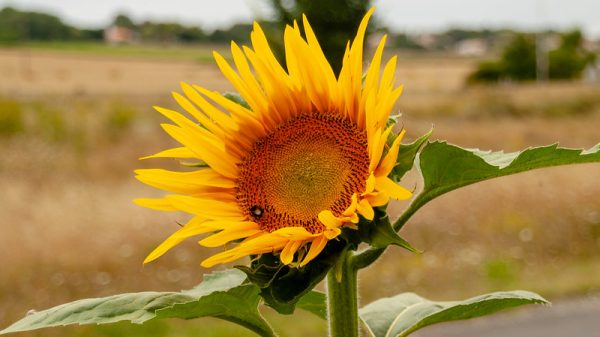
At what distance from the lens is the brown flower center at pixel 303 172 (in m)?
0.73

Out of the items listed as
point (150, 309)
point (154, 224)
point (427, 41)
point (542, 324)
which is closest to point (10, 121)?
point (154, 224)

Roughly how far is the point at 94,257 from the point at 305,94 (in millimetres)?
7643

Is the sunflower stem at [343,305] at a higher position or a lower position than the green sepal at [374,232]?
lower

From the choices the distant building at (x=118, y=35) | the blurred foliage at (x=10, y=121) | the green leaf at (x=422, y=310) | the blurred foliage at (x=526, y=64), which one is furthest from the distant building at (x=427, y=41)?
the green leaf at (x=422, y=310)

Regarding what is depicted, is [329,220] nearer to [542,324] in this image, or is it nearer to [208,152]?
[208,152]

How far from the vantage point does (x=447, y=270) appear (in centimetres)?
795

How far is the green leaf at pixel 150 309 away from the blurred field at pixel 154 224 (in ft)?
8.94

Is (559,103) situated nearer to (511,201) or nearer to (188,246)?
(511,201)

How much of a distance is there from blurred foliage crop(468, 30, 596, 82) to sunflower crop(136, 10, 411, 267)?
29.9 metres

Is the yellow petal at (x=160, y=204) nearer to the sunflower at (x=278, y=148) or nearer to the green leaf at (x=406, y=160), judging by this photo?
the sunflower at (x=278, y=148)

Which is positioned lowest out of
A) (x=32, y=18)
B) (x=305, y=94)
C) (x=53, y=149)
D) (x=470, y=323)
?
(x=470, y=323)

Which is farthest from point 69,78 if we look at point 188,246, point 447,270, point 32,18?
point 447,270

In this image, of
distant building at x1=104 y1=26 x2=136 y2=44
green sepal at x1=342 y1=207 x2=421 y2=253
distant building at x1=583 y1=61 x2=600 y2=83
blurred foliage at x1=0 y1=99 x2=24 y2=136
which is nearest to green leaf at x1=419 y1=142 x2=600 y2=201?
green sepal at x1=342 y1=207 x2=421 y2=253

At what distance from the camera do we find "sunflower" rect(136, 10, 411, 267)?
0.69m
